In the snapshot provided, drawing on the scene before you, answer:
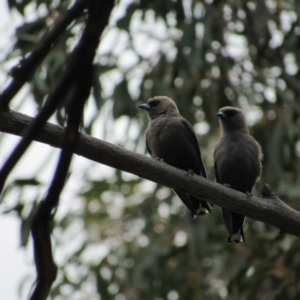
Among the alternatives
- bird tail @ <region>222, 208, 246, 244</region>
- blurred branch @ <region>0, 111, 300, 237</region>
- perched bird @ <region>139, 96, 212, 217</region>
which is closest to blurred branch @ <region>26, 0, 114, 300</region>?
blurred branch @ <region>0, 111, 300, 237</region>

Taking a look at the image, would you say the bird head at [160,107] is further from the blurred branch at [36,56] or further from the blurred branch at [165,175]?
the blurred branch at [36,56]

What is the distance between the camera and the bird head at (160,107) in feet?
17.9

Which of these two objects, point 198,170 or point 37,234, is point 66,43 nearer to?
point 198,170

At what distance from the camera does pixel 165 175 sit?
3.27 m

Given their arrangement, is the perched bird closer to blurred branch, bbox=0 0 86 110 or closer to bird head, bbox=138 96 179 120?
bird head, bbox=138 96 179 120

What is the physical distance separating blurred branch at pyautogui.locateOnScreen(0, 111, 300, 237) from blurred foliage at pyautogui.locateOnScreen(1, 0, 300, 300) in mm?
3544

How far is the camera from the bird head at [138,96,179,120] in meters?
5.47

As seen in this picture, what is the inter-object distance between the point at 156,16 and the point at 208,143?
192 cm

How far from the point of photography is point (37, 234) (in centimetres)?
79

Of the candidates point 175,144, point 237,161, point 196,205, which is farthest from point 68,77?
point 237,161

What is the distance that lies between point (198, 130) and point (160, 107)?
3.87 metres

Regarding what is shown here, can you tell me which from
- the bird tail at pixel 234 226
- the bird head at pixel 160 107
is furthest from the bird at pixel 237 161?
the bird head at pixel 160 107

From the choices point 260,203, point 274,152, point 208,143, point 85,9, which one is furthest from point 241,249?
point 85,9

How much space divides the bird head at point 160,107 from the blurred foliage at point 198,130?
176cm
